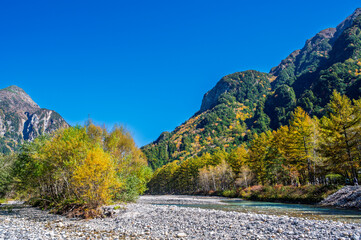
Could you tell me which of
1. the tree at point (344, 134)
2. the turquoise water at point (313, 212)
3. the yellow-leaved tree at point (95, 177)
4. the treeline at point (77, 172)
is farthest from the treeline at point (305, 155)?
the yellow-leaved tree at point (95, 177)

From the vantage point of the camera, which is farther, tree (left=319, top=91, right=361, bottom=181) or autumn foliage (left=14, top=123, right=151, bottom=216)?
tree (left=319, top=91, right=361, bottom=181)

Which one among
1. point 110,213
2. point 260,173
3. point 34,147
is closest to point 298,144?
point 260,173

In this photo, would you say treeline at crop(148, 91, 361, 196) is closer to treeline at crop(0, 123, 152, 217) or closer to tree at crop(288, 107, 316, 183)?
tree at crop(288, 107, 316, 183)

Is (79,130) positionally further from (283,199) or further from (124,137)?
(283,199)

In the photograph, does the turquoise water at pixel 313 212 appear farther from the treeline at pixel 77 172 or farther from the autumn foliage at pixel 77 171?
the treeline at pixel 77 172

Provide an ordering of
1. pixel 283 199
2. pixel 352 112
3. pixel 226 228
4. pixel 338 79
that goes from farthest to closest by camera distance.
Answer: pixel 338 79
pixel 283 199
pixel 352 112
pixel 226 228

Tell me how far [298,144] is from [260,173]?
18388 mm

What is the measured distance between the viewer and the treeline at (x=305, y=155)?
32094 millimetres

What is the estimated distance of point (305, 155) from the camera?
1622 inches

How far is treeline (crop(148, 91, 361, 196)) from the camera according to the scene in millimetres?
32094

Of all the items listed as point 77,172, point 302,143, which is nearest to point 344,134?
point 302,143

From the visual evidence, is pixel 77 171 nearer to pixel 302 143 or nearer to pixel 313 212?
pixel 313 212

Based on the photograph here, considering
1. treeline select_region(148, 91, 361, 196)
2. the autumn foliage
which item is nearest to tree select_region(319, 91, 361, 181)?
treeline select_region(148, 91, 361, 196)

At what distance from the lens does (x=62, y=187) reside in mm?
27703
